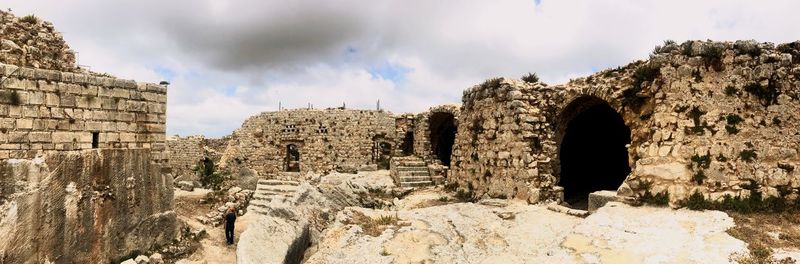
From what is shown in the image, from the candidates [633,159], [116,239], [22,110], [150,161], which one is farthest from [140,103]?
[633,159]

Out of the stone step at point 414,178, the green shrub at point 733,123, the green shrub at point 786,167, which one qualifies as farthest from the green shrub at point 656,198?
the stone step at point 414,178

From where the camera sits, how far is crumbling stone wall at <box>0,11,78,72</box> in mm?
10930

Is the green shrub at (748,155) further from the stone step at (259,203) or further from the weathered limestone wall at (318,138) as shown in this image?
the weathered limestone wall at (318,138)

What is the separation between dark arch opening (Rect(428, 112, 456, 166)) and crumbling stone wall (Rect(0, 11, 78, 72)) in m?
16.1

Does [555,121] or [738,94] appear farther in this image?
[555,121]

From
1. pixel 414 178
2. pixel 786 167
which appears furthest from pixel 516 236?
pixel 414 178

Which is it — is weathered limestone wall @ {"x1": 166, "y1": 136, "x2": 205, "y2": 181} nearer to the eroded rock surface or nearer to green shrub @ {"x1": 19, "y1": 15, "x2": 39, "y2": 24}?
green shrub @ {"x1": 19, "y1": 15, "x2": 39, "y2": 24}

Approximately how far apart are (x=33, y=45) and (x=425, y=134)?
16.7 m

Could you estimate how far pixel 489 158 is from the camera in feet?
48.5

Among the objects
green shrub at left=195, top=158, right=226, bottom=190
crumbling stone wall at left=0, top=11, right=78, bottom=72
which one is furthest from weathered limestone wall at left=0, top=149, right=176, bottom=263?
green shrub at left=195, top=158, right=226, bottom=190

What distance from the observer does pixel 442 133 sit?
2594cm

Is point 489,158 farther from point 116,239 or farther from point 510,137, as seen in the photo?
point 116,239

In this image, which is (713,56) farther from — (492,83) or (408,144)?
(408,144)

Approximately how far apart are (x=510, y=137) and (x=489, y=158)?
44.9 inches
